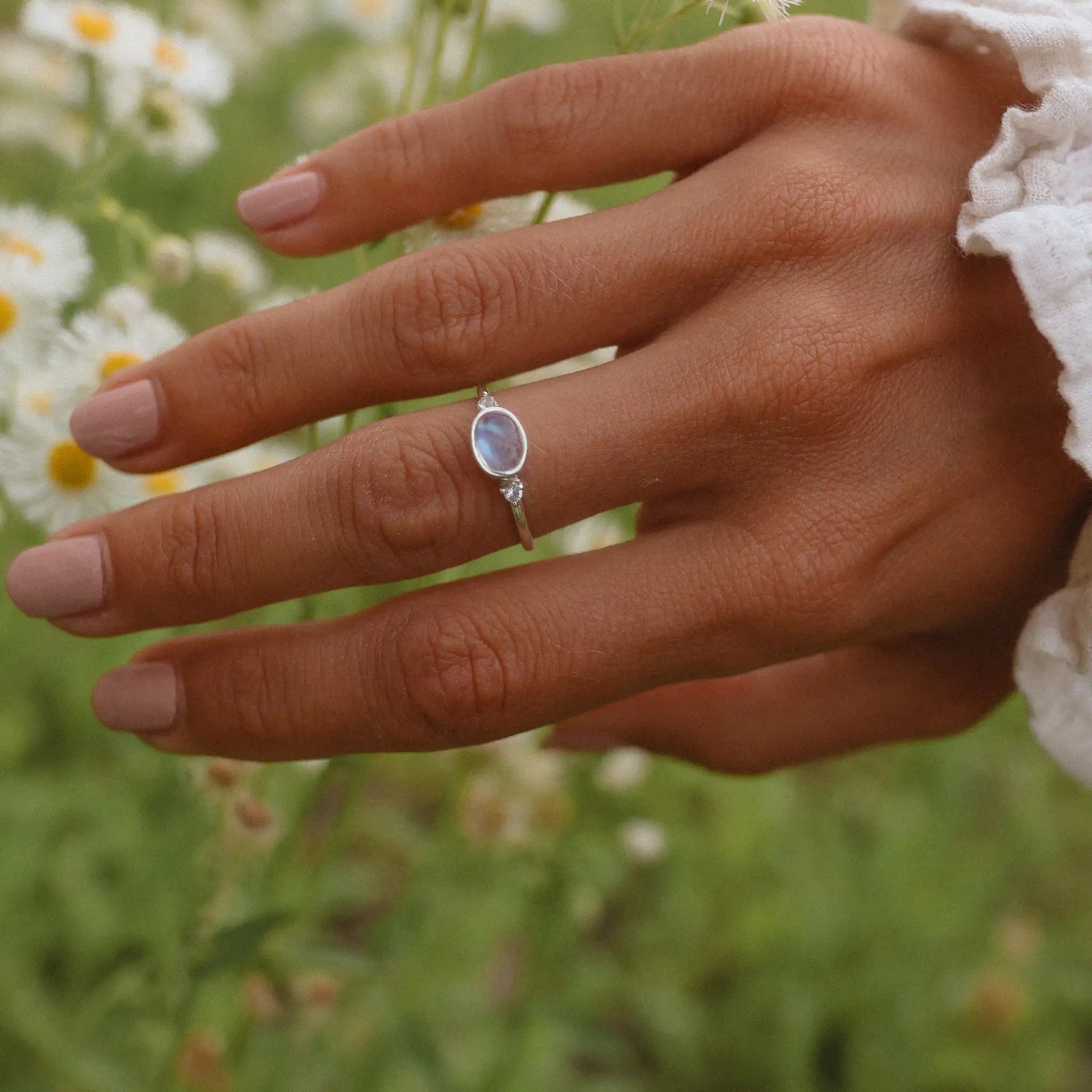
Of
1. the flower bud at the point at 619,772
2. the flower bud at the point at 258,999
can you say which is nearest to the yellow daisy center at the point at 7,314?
the flower bud at the point at 258,999

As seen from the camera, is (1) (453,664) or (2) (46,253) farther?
(2) (46,253)

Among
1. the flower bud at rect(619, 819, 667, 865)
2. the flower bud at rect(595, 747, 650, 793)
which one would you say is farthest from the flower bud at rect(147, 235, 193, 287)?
the flower bud at rect(619, 819, 667, 865)

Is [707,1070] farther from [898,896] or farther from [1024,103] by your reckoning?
Answer: [1024,103]

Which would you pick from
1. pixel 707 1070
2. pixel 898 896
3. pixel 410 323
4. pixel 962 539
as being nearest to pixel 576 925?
pixel 707 1070

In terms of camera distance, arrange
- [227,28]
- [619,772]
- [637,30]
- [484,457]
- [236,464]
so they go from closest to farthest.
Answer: [484,457]
[637,30]
[236,464]
[619,772]
[227,28]

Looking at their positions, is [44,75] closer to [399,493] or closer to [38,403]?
[38,403]

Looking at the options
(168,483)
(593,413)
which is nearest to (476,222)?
(593,413)
